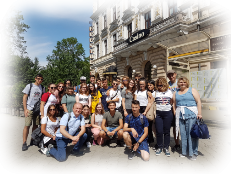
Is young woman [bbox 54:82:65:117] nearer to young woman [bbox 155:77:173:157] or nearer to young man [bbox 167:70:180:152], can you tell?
young woman [bbox 155:77:173:157]

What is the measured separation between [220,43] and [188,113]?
Result: 3389 mm

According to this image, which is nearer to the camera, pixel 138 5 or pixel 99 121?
pixel 99 121

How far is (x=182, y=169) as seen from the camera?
11.0 feet

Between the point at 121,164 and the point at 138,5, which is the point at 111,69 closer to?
the point at 138,5

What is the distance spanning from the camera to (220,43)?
591 cm

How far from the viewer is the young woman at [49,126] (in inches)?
166

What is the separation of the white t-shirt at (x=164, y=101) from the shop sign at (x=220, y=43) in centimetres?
313

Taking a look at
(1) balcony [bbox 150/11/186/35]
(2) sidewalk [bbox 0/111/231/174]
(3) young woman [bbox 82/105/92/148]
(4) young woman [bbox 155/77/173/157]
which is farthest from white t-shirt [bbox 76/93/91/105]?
(1) balcony [bbox 150/11/186/35]

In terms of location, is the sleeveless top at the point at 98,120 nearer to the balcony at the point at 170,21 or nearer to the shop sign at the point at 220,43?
the shop sign at the point at 220,43

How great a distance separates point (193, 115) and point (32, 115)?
12.8ft

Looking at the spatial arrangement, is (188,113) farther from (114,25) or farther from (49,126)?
(114,25)

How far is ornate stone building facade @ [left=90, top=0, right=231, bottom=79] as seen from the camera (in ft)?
24.8

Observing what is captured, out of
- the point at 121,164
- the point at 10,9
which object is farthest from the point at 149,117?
the point at 10,9

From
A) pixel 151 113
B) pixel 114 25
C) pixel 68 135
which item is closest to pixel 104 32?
pixel 114 25
